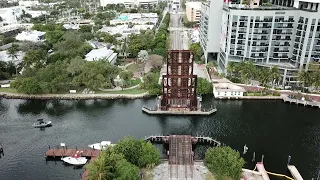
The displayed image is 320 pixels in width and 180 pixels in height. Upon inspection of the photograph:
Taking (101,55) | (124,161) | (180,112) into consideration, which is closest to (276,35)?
(180,112)

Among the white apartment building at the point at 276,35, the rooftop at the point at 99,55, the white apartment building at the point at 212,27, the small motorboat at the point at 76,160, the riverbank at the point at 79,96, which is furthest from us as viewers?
the rooftop at the point at 99,55

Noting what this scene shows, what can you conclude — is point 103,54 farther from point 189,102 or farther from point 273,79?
point 273,79

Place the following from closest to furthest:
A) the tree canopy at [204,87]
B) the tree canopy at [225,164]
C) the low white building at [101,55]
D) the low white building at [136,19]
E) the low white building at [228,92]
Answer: the tree canopy at [225,164] → the low white building at [228,92] → the tree canopy at [204,87] → the low white building at [101,55] → the low white building at [136,19]

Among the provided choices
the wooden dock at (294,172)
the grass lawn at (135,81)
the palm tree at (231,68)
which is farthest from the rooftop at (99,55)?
the wooden dock at (294,172)

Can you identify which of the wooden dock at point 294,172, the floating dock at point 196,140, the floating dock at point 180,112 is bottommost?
the wooden dock at point 294,172

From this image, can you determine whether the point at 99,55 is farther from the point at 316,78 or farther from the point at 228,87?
the point at 316,78

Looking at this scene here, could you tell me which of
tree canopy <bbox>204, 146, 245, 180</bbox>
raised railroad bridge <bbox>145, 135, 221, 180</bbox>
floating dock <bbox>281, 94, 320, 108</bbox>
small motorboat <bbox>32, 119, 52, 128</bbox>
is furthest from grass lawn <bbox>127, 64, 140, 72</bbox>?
tree canopy <bbox>204, 146, 245, 180</bbox>

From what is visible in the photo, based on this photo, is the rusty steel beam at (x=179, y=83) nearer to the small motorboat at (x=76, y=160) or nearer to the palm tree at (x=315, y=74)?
the small motorboat at (x=76, y=160)

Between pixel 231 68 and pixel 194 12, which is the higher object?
pixel 194 12
